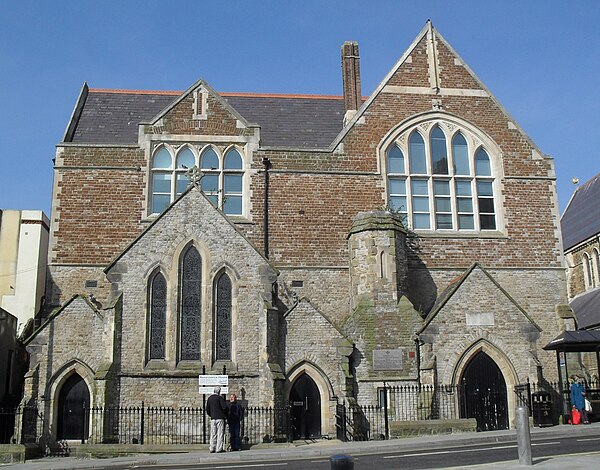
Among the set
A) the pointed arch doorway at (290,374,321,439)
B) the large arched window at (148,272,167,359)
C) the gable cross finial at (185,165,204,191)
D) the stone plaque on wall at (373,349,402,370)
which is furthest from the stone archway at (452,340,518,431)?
the gable cross finial at (185,165,204,191)

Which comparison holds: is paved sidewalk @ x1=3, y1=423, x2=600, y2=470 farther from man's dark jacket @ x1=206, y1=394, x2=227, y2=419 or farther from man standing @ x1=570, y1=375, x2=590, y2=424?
man standing @ x1=570, y1=375, x2=590, y2=424

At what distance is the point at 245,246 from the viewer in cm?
2311

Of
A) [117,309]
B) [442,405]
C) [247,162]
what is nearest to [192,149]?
[247,162]

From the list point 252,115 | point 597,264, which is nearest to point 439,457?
point 252,115

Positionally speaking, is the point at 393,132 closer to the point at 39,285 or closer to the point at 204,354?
the point at 204,354

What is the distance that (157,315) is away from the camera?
2247 centimetres

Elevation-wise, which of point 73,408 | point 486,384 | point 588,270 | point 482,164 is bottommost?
point 73,408

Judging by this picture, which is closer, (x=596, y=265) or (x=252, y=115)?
(x=252, y=115)

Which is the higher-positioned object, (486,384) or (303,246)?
(303,246)

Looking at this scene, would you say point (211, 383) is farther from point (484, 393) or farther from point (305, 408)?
point (484, 393)

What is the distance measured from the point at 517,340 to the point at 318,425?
6.87 meters

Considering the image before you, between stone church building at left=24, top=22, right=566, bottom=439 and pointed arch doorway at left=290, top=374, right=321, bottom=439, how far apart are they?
0.07m

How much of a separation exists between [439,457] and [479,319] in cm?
919

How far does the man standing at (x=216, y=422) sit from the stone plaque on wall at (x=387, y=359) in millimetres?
5982
